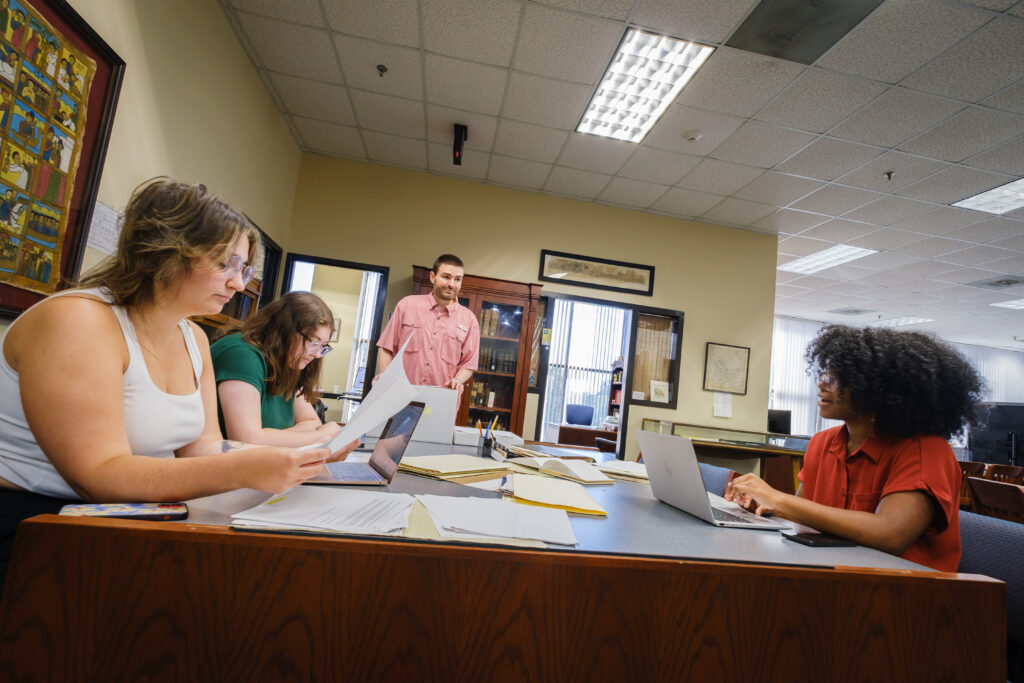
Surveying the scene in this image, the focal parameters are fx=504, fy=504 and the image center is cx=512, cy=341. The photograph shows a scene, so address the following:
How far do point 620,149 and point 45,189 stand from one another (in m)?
3.54

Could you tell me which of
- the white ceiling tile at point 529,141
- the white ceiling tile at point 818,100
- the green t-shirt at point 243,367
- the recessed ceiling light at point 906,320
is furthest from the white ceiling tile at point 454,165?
the recessed ceiling light at point 906,320

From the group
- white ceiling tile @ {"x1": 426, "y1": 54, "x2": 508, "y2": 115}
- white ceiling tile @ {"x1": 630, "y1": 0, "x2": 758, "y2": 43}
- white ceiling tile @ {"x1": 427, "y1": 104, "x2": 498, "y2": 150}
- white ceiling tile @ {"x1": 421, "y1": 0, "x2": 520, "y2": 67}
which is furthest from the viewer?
white ceiling tile @ {"x1": 427, "y1": 104, "x2": 498, "y2": 150}

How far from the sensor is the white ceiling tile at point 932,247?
5.09 metres

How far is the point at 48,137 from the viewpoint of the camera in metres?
1.87

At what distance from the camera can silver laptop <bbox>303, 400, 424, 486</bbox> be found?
1.06 m

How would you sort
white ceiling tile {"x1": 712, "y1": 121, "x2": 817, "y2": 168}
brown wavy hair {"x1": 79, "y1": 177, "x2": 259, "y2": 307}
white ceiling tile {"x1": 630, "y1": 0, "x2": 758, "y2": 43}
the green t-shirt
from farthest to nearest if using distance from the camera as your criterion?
white ceiling tile {"x1": 712, "y1": 121, "x2": 817, "y2": 168}
white ceiling tile {"x1": 630, "y1": 0, "x2": 758, "y2": 43}
the green t-shirt
brown wavy hair {"x1": 79, "y1": 177, "x2": 259, "y2": 307}

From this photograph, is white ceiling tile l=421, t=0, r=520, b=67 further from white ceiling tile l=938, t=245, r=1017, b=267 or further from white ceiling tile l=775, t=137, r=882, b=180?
white ceiling tile l=938, t=245, r=1017, b=267

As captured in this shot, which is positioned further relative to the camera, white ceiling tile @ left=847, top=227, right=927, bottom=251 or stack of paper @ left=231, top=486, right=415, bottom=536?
white ceiling tile @ left=847, top=227, right=927, bottom=251

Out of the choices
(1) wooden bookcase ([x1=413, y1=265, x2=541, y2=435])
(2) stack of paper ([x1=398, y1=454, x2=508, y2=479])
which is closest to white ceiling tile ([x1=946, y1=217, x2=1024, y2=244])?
(1) wooden bookcase ([x1=413, y1=265, x2=541, y2=435])

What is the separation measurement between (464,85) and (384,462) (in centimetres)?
309

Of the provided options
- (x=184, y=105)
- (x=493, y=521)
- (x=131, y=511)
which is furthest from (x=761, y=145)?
(x=131, y=511)

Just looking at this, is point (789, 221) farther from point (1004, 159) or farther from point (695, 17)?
point (695, 17)

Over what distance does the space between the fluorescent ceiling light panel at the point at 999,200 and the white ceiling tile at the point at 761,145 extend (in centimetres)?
176

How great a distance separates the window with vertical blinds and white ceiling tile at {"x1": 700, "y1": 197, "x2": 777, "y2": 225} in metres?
2.93
